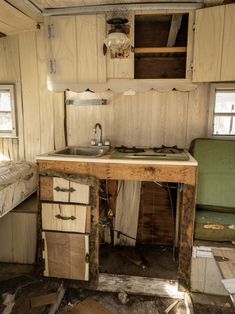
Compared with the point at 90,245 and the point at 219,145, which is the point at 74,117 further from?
the point at 219,145

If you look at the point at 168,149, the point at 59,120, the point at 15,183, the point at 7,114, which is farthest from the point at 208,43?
the point at 7,114

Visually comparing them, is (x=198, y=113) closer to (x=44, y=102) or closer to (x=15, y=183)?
(x=44, y=102)

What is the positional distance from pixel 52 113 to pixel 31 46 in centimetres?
71

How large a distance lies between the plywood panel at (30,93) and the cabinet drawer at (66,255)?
1046mm

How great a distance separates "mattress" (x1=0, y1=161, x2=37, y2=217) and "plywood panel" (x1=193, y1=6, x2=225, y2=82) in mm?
1734

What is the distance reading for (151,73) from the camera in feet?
7.83

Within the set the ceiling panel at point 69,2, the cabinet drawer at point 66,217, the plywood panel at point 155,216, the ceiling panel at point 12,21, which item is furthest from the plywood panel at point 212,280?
the ceiling panel at point 12,21

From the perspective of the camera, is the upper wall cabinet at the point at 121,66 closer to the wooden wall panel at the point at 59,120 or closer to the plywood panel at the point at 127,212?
the wooden wall panel at the point at 59,120

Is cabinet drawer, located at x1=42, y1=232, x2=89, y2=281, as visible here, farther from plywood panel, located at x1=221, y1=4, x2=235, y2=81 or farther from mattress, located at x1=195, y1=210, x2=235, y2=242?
plywood panel, located at x1=221, y1=4, x2=235, y2=81

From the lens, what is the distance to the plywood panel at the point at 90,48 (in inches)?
79.0

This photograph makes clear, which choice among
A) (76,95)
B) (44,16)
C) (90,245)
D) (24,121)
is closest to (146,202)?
(90,245)

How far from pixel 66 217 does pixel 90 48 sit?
4.70ft

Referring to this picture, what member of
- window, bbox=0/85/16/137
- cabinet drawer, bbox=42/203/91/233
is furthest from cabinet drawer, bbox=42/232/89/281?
window, bbox=0/85/16/137

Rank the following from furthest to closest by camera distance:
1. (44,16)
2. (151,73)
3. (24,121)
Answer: (24,121) → (151,73) → (44,16)
